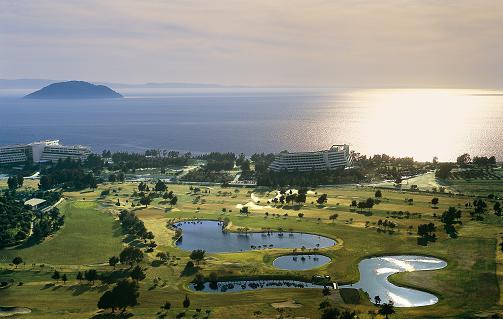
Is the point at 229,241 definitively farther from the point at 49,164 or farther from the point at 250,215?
the point at 49,164

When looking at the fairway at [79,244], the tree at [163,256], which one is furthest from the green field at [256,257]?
the tree at [163,256]

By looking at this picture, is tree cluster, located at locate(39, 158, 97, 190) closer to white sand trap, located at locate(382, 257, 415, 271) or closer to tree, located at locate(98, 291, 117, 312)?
tree, located at locate(98, 291, 117, 312)

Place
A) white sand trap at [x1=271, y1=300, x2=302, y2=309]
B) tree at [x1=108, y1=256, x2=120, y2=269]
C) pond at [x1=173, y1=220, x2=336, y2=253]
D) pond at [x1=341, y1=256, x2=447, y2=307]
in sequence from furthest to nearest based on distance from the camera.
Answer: pond at [x1=173, y1=220, x2=336, y2=253], tree at [x1=108, y1=256, x2=120, y2=269], pond at [x1=341, y1=256, x2=447, y2=307], white sand trap at [x1=271, y1=300, x2=302, y2=309]

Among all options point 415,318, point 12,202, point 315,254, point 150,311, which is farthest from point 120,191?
point 415,318

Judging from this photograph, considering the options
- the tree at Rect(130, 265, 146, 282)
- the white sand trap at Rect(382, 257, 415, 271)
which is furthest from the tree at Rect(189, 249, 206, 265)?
the white sand trap at Rect(382, 257, 415, 271)

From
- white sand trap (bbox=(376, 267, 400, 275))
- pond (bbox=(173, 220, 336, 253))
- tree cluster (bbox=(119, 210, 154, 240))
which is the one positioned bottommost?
white sand trap (bbox=(376, 267, 400, 275))

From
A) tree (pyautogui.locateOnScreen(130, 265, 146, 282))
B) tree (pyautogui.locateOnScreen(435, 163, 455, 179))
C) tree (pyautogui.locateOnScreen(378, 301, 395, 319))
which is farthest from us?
tree (pyautogui.locateOnScreen(435, 163, 455, 179))
